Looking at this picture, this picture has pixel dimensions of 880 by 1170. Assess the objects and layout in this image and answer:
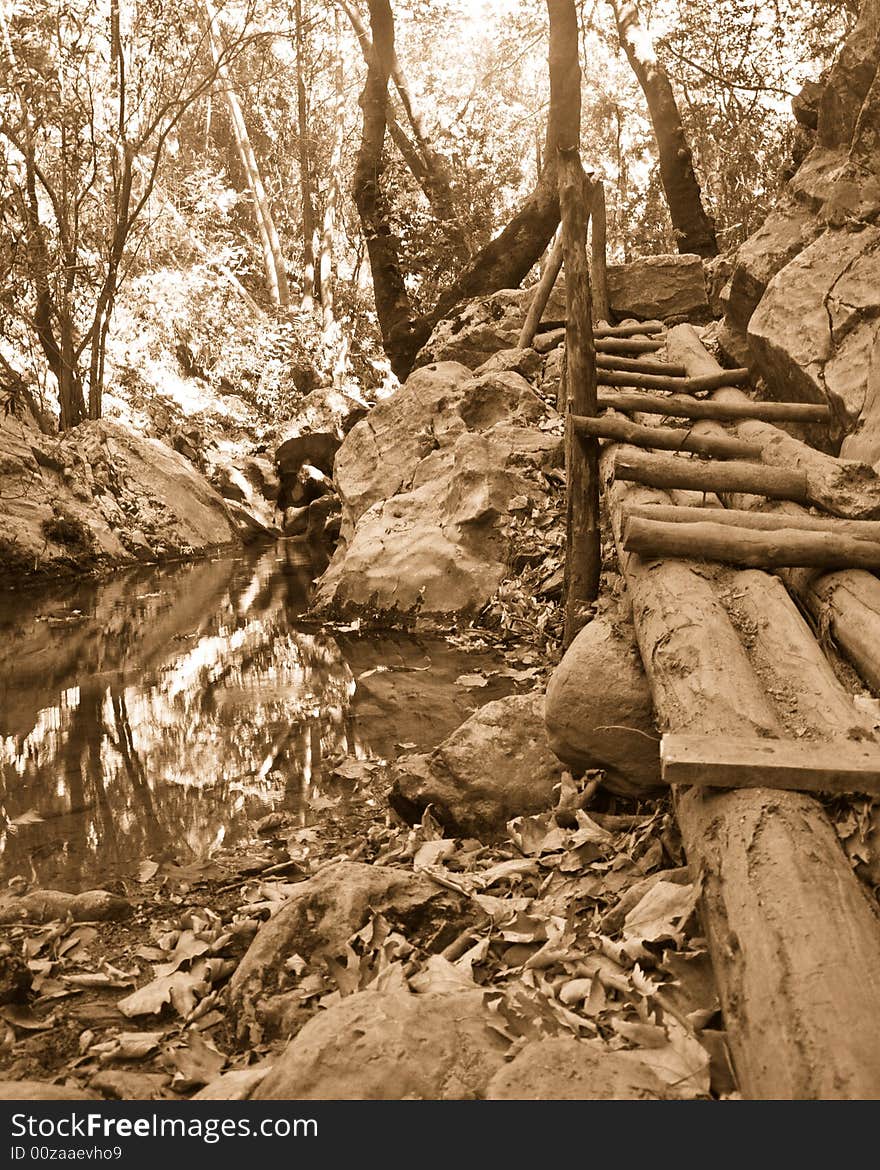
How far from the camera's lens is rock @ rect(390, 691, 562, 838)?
3.53 meters

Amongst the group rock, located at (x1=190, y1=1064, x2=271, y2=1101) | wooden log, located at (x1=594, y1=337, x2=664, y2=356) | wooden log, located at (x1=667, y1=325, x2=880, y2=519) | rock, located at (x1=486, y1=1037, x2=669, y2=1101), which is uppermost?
wooden log, located at (x1=594, y1=337, x2=664, y2=356)

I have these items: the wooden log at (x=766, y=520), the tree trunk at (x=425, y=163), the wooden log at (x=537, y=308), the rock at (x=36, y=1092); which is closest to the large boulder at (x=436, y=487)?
the wooden log at (x=537, y=308)

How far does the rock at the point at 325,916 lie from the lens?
2496 mm

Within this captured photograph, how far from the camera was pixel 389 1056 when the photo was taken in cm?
184

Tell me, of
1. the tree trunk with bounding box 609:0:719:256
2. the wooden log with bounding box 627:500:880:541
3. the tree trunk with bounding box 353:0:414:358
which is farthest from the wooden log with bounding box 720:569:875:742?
the tree trunk with bounding box 353:0:414:358

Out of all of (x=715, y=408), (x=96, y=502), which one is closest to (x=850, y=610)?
(x=715, y=408)

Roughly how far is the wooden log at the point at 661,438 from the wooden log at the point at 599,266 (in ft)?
12.5

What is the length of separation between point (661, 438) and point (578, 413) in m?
0.60

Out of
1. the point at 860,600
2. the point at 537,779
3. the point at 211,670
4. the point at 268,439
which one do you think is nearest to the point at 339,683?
the point at 211,670

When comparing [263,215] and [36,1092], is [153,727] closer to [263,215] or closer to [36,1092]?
[36,1092]

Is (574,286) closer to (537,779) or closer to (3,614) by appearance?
(537,779)

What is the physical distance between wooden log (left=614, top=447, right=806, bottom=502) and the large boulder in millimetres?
2754

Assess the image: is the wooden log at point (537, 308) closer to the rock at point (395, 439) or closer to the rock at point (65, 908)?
the rock at point (395, 439)

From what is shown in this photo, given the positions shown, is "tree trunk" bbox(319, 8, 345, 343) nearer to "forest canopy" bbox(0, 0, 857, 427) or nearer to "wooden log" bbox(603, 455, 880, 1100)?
"forest canopy" bbox(0, 0, 857, 427)
